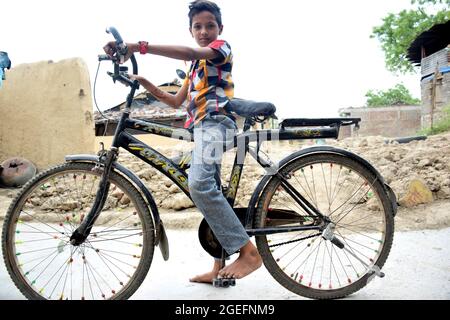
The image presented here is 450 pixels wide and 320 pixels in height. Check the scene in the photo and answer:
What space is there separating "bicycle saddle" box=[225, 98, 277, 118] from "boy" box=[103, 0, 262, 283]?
54 mm

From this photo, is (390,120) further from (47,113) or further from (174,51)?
(174,51)

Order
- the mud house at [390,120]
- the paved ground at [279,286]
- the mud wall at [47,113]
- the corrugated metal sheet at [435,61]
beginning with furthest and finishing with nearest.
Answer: the mud house at [390,120], the corrugated metal sheet at [435,61], the mud wall at [47,113], the paved ground at [279,286]

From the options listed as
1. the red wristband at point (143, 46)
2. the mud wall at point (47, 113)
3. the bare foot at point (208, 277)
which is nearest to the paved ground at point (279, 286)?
the bare foot at point (208, 277)

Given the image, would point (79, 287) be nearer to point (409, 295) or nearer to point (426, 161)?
point (409, 295)

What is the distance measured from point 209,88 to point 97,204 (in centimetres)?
93

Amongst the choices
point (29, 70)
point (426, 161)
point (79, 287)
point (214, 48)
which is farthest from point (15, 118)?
point (426, 161)

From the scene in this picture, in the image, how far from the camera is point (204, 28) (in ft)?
A: 7.23

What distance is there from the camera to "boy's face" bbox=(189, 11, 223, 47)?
220cm

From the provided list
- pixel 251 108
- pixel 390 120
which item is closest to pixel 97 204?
pixel 251 108

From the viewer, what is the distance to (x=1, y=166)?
6633 millimetres

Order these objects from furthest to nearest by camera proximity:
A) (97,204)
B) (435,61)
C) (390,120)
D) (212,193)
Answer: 1. (390,120)
2. (435,61)
3. (97,204)
4. (212,193)

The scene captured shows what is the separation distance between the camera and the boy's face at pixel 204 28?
7.22 ft

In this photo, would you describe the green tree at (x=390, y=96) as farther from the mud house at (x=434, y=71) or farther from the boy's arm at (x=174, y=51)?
the boy's arm at (x=174, y=51)

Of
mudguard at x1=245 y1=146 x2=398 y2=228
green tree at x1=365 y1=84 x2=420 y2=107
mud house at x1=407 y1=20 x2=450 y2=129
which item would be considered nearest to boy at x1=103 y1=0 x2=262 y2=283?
mudguard at x1=245 y1=146 x2=398 y2=228
